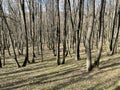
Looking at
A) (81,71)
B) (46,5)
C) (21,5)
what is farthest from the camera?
(46,5)

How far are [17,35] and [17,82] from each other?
35.0 m

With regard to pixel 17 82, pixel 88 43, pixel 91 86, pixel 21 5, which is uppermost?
pixel 21 5

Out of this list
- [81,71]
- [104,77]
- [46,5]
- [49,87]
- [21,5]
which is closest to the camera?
[49,87]

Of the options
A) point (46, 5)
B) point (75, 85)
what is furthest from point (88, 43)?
point (46, 5)

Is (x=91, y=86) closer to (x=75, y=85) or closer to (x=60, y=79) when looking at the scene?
(x=75, y=85)

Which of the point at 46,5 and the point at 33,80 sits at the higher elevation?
the point at 46,5

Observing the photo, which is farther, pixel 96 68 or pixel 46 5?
pixel 46 5

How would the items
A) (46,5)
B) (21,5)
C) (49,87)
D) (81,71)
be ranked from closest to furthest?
(49,87) < (81,71) < (21,5) < (46,5)

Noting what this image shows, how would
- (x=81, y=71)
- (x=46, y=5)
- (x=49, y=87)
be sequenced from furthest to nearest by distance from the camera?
1. (x=46, y=5)
2. (x=81, y=71)
3. (x=49, y=87)

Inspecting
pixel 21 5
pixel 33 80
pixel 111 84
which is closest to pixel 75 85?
pixel 111 84

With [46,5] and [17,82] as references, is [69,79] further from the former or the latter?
[46,5]

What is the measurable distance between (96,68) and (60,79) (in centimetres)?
235

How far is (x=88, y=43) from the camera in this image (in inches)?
483

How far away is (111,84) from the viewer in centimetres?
931
